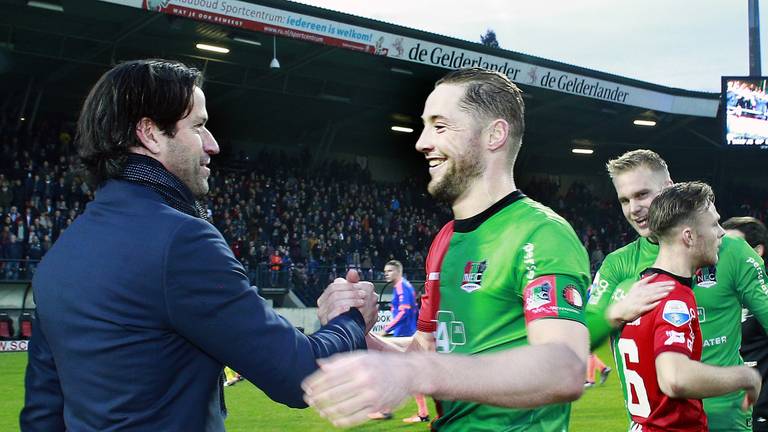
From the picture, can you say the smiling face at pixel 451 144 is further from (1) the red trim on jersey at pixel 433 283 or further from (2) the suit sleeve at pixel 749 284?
(2) the suit sleeve at pixel 749 284

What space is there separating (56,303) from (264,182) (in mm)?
29718

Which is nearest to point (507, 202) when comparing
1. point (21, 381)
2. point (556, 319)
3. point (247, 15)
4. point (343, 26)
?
point (556, 319)

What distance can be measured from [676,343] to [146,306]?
2.24m

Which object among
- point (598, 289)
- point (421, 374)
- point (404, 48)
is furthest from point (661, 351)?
point (404, 48)

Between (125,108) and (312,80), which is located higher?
(312,80)

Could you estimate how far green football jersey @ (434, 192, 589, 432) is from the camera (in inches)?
91.7

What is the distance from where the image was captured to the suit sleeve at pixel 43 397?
2646mm

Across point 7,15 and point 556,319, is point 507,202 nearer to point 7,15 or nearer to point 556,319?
point 556,319

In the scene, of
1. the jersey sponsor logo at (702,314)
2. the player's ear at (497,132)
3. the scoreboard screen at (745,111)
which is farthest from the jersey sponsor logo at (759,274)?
the scoreboard screen at (745,111)

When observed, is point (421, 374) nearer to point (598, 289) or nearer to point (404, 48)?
point (598, 289)

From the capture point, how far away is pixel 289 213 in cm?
3059

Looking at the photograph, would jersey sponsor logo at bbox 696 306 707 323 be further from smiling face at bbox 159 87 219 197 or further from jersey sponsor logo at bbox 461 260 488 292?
smiling face at bbox 159 87 219 197

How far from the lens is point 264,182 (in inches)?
1257

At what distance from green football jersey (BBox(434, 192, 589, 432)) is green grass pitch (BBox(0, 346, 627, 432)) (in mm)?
6864
